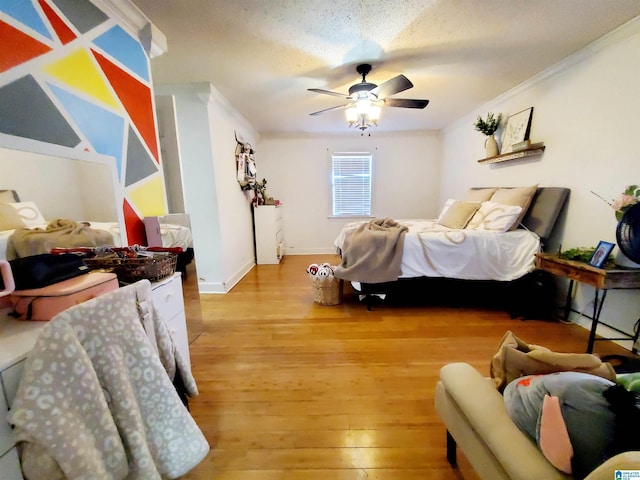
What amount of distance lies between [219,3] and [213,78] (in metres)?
1.11

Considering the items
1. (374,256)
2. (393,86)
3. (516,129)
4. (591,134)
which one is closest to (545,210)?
(591,134)

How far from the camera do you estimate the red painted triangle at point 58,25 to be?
1.15 metres

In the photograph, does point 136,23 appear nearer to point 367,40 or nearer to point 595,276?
point 367,40

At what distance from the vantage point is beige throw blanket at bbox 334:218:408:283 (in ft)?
8.29

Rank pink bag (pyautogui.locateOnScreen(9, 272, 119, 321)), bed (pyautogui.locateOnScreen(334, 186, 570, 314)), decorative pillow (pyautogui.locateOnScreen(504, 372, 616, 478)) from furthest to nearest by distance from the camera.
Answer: bed (pyautogui.locateOnScreen(334, 186, 570, 314)) < pink bag (pyautogui.locateOnScreen(9, 272, 119, 321)) < decorative pillow (pyautogui.locateOnScreen(504, 372, 616, 478))

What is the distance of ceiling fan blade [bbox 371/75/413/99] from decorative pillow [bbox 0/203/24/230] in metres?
2.48

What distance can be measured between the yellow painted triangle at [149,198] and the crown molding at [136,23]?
89cm

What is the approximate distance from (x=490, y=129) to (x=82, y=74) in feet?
13.1

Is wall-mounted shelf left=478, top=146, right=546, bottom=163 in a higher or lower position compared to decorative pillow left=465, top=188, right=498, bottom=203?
higher

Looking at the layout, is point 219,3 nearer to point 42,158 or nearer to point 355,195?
point 42,158

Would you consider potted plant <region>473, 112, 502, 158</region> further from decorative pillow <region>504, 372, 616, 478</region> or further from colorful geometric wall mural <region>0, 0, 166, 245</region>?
colorful geometric wall mural <region>0, 0, 166, 245</region>

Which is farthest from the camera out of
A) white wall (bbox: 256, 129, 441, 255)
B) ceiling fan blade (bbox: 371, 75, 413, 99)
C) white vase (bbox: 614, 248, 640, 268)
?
white wall (bbox: 256, 129, 441, 255)

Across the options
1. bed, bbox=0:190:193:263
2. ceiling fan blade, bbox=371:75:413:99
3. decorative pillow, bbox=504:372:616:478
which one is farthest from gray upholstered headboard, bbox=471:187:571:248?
bed, bbox=0:190:193:263

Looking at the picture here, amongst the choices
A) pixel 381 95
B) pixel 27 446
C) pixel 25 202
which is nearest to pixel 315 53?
pixel 381 95
